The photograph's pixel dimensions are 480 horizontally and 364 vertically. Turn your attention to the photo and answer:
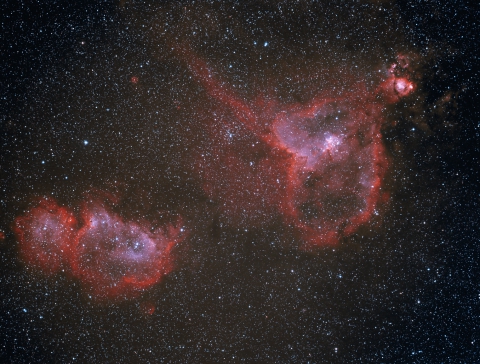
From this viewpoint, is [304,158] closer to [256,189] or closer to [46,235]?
[256,189]

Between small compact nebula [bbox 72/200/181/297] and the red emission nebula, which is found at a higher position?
the red emission nebula

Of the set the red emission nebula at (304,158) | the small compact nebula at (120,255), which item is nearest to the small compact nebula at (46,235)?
the small compact nebula at (120,255)

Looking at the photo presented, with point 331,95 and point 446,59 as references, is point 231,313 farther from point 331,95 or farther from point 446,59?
point 446,59

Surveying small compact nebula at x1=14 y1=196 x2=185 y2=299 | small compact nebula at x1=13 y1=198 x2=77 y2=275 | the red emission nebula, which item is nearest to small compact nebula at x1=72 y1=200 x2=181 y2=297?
small compact nebula at x1=14 y1=196 x2=185 y2=299

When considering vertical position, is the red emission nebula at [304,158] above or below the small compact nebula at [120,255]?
above

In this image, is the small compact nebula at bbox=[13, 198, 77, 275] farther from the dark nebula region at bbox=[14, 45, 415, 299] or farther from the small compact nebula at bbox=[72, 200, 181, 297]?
the small compact nebula at bbox=[72, 200, 181, 297]

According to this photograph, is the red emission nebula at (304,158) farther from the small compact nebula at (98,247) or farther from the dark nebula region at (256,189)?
the small compact nebula at (98,247)

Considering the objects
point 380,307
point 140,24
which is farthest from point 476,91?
point 140,24

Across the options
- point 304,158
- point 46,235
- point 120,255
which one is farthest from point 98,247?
point 304,158
